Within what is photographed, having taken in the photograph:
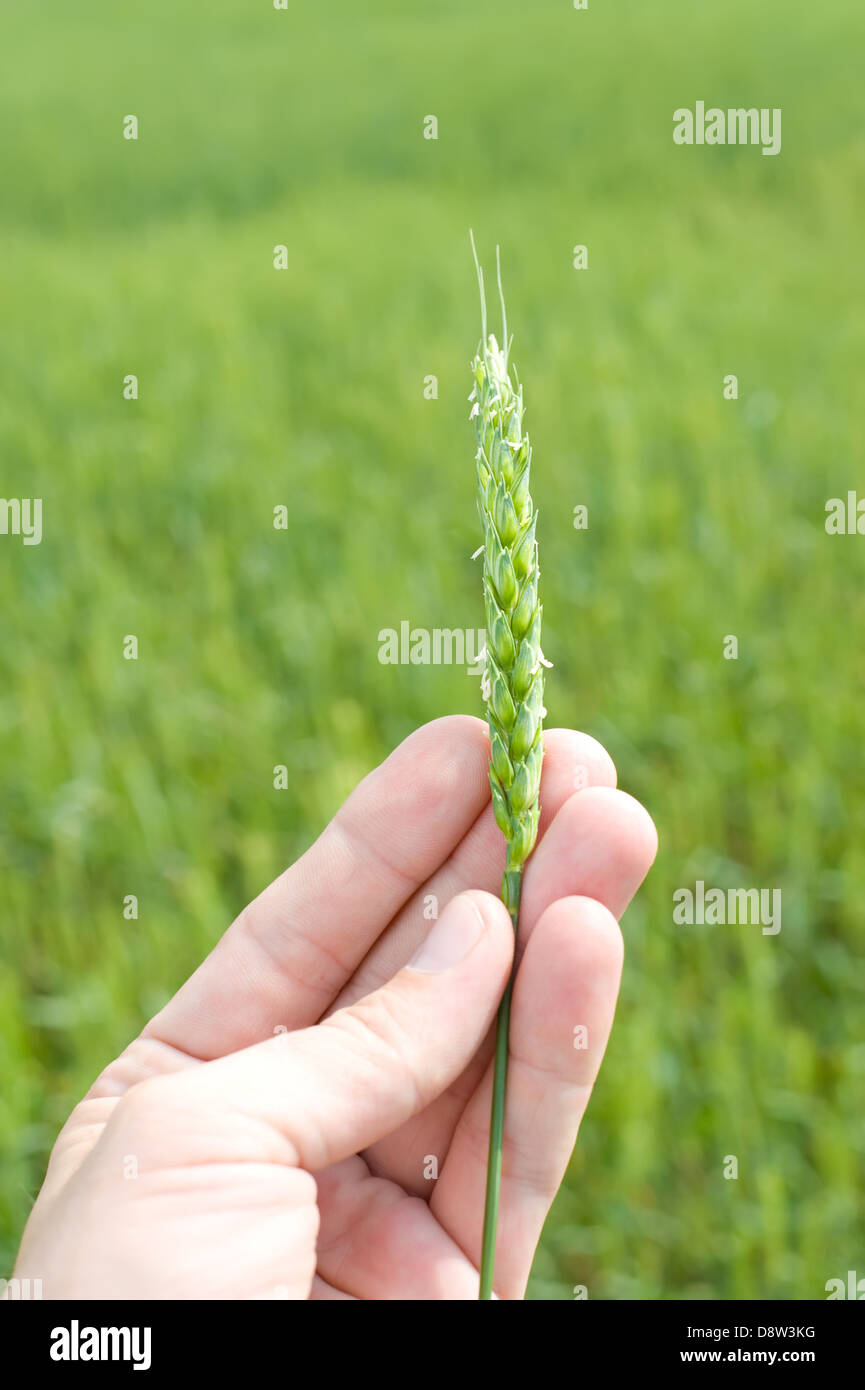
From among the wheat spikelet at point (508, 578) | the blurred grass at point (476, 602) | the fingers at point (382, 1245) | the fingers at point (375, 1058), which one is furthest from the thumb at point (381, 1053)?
the blurred grass at point (476, 602)

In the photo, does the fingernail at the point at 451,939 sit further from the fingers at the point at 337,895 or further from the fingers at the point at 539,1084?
the fingers at the point at 337,895

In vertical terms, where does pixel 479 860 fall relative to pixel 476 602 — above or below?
below

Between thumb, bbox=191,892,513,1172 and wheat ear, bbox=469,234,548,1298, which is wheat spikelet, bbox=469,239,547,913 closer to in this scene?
wheat ear, bbox=469,234,548,1298

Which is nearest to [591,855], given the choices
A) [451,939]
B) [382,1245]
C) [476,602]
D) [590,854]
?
[590,854]

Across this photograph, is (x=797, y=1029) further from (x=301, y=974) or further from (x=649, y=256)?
(x=649, y=256)

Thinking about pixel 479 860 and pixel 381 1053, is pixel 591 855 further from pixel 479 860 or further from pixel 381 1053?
pixel 381 1053
